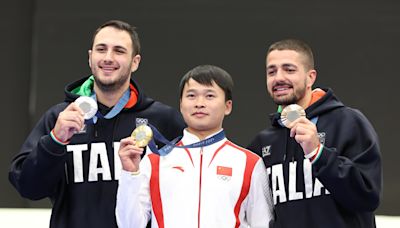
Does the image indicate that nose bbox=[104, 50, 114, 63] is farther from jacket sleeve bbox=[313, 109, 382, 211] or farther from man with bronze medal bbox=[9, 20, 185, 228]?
jacket sleeve bbox=[313, 109, 382, 211]

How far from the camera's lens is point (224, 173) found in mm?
3518

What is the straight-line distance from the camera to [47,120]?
12.6ft

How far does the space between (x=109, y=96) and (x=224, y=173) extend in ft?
2.37

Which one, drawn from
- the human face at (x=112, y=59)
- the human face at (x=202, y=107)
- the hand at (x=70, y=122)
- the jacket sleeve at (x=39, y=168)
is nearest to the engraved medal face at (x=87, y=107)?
the hand at (x=70, y=122)

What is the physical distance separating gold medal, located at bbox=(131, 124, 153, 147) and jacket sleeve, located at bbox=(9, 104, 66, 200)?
0.38m

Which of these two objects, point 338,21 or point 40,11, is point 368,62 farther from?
point 40,11

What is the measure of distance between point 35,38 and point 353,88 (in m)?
2.54

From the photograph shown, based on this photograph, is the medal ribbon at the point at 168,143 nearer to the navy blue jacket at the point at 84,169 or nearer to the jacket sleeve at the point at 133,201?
the jacket sleeve at the point at 133,201

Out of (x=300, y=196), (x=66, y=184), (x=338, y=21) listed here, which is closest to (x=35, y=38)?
(x=338, y=21)

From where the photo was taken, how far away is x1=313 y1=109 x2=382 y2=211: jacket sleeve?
3330mm

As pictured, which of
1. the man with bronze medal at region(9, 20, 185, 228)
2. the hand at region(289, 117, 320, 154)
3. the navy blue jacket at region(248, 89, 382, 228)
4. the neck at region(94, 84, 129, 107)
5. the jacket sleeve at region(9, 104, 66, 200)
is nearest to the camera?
the hand at region(289, 117, 320, 154)

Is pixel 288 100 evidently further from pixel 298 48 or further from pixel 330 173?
pixel 330 173

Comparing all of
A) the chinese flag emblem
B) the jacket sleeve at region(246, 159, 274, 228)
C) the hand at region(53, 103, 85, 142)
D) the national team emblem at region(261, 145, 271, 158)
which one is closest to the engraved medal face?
the hand at region(53, 103, 85, 142)

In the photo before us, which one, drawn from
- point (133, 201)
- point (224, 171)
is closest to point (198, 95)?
point (224, 171)
